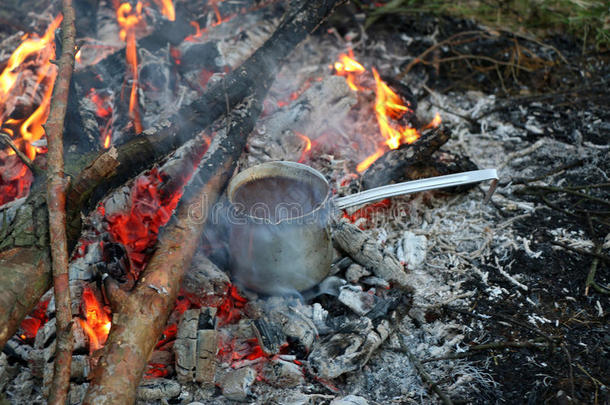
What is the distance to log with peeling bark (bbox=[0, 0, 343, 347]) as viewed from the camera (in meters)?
2.25

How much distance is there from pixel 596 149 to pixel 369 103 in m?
2.12

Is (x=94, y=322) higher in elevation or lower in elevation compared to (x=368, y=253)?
higher

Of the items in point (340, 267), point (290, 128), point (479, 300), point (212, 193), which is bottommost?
point (479, 300)

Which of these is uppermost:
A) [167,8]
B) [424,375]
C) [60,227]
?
[167,8]

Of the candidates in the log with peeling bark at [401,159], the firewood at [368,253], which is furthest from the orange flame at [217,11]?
the firewood at [368,253]

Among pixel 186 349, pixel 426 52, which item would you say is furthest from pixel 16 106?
pixel 426 52

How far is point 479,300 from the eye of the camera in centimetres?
309

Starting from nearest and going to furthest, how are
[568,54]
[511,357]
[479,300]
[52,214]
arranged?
[52,214] → [511,357] → [479,300] → [568,54]

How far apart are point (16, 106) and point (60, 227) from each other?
7.02ft

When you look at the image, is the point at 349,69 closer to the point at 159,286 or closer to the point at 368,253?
the point at 368,253

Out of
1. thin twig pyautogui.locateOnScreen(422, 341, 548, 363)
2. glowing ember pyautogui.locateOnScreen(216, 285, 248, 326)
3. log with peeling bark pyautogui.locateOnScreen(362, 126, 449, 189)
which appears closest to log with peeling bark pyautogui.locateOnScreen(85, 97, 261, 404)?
glowing ember pyautogui.locateOnScreen(216, 285, 248, 326)

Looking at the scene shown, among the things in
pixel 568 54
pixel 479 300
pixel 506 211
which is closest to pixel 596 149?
pixel 506 211

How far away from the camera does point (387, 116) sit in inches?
179

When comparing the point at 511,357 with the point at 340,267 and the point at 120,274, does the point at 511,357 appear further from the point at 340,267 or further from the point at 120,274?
the point at 120,274
